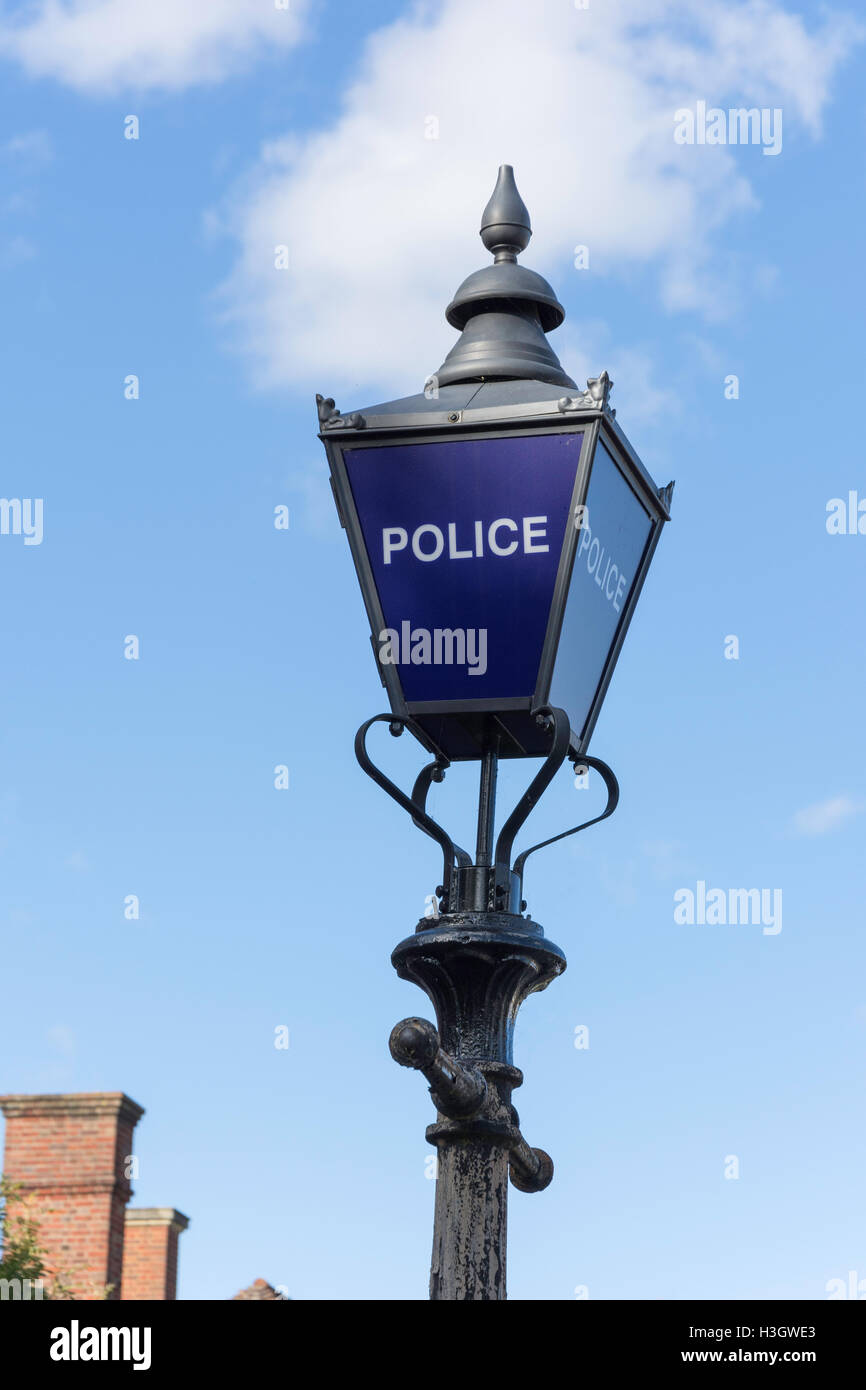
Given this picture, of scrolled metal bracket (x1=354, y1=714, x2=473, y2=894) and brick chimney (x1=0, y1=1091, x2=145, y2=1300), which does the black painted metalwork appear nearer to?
scrolled metal bracket (x1=354, y1=714, x2=473, y2=894)

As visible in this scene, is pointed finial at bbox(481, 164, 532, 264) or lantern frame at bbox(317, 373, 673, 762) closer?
lantern frame at bbox(317, 373, 673, 762)

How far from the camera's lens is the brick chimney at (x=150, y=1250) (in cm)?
1432

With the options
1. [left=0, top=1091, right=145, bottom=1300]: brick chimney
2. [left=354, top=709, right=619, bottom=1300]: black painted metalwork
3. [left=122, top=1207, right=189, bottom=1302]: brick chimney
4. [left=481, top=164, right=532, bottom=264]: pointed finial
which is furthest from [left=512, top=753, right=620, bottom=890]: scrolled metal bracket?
[left=122, top=1207, right=189, bottom=1302]: brick chimney

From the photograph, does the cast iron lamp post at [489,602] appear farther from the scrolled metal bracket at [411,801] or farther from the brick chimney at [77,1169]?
the brick chimney at [77,1169]

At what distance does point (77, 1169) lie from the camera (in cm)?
1236

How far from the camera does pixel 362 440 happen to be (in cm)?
406

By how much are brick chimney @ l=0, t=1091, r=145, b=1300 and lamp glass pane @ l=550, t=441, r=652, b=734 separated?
899cm

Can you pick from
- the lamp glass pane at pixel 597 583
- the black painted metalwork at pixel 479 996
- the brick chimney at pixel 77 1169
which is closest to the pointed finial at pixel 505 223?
the lamp glass pane at pixel 597 583

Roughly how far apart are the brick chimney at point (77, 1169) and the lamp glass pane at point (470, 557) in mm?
9036

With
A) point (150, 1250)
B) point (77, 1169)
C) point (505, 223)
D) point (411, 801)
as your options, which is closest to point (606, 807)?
point (411, 801)

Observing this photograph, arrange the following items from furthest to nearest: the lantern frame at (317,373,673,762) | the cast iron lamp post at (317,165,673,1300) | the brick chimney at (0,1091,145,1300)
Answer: the brick chimney at (0,1091,145,1300) < the lantern frame at (317,373,673,762) < the cast iron lamp post at (317,165,673,1300)

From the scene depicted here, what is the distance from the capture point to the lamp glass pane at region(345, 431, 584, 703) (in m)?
3.94
